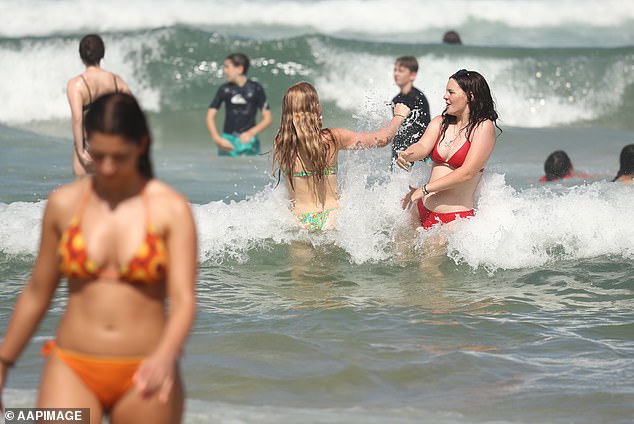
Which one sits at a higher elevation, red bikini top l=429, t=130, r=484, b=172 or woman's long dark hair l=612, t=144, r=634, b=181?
red bikini top l=429, t=130, r=484, b=172

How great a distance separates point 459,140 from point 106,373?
447 centimetres

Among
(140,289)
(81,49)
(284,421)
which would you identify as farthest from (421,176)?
(140,289)

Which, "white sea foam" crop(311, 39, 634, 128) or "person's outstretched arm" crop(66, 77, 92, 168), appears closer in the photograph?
"person's outstretched arm" crop(66, 77, 92, 168)

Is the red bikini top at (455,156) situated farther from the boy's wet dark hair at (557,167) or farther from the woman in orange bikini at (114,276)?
the boy's wet dark hair at (557,167)

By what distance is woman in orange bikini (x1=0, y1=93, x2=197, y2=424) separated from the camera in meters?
3.39

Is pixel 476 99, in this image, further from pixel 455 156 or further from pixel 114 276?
pixel 114 276

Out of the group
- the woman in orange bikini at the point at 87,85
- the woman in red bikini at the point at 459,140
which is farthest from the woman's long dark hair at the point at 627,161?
the woman in orange bikini at the point at 87,85

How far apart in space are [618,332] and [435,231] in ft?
5.24

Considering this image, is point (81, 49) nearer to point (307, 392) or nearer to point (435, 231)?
point (435, 231)

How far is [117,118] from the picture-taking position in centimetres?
339

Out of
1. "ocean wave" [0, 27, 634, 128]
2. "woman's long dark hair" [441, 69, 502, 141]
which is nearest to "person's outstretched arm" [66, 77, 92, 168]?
"woman's long dark hair" [441, 69, 502, 141]

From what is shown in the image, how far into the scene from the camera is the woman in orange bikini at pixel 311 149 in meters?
7.61

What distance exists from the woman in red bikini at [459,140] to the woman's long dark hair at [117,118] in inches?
163

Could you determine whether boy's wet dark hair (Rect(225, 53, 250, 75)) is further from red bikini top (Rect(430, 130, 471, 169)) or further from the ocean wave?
the ocean wave
